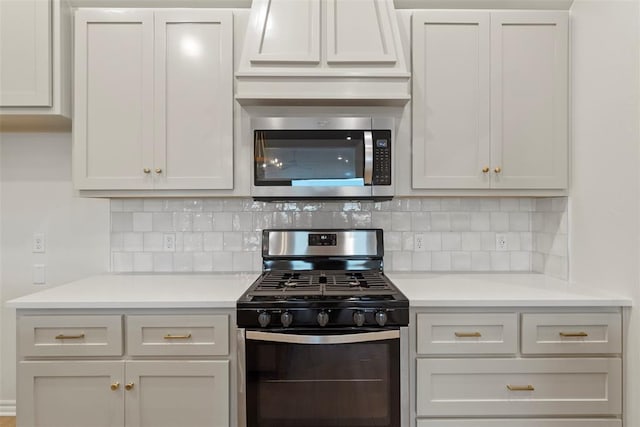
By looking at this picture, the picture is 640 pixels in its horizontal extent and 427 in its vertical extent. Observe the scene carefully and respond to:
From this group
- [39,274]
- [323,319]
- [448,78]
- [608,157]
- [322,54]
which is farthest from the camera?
[39,274]

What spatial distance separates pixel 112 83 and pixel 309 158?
40.1 inches

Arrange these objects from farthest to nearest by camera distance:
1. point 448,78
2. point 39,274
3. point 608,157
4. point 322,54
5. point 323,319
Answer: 1. point 39,274
2. point 448,78
3. point 322,54
4. point 608,157
5. point 323,319

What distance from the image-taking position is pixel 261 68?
1.91 m

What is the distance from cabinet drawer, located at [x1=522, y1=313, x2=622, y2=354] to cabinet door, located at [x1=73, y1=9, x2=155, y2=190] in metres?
1.87

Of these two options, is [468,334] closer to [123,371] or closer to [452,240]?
[452,240]

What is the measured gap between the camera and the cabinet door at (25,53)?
197 cm

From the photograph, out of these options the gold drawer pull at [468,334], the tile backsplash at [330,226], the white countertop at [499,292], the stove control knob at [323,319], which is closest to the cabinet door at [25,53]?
the tile backsplash at [330,226]

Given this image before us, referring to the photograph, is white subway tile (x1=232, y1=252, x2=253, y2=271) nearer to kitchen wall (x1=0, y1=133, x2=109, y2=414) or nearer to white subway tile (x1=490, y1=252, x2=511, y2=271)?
kitchen wall (x1=0, y1=133, x2=109, y2=414)

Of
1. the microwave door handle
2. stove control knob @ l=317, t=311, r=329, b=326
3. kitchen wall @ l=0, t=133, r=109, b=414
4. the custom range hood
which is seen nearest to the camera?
stove control knob @ l=317, t=311, r=329, b=326

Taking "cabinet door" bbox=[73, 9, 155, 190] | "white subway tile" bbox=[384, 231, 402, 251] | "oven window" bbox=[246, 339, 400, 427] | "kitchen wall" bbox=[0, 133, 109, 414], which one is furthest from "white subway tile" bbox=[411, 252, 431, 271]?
"kitchen wall" bbox=[0, 133, 109, 414]

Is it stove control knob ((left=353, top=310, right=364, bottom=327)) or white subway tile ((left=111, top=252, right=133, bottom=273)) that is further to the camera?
white subway tile ((left=111, top=252, right=133, bottom=273))

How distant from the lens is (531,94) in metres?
2.06

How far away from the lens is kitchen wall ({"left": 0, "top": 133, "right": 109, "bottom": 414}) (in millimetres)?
2361

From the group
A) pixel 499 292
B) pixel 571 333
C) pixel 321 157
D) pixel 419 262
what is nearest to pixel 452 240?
pixel 419 262
